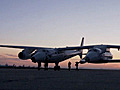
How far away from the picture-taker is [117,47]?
4697 centimetres

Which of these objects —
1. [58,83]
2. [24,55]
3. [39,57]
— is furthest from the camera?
[24,55]

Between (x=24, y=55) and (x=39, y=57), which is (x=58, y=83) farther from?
(x=24, y=55)

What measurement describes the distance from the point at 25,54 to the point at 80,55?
48.3 feet

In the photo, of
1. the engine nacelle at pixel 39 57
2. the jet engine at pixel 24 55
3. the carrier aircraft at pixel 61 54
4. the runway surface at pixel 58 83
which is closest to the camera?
the runway surface at pixel 58 83

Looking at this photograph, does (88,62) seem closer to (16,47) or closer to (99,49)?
(99,49)

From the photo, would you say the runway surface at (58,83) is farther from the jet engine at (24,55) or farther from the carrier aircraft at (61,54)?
the jet engine at (24,55)

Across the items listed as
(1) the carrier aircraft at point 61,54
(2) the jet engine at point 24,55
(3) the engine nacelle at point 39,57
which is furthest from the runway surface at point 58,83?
(2) the jet engine at point 24,55

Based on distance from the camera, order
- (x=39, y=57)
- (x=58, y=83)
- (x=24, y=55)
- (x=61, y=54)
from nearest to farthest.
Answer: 1. (x=58, y=83)
2. (x=39, y=57)
3. (x=24, y=55)
4. (x=61, y=54)

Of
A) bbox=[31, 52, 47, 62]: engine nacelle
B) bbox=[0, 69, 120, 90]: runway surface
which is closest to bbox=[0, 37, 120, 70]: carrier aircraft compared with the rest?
bbox=[31, 52, 47, 62]: engine nacelle

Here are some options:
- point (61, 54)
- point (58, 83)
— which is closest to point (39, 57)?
point (61, 54)

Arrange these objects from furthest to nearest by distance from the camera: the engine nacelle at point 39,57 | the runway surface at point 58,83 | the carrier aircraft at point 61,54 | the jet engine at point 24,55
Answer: the jet engine at point 24,55, the carrier aircraft at point 61,54, the engine nacelle at point 39,57, the runway surface at point 58,83

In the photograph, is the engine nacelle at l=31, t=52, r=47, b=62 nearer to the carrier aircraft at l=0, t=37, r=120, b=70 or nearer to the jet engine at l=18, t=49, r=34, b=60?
the carrier aircraft at l=0, t=37, r=120, b=70

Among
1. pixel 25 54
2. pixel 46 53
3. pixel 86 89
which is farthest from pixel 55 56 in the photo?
pixel 86 89

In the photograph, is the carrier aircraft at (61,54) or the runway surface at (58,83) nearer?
the runway surface at (58,83)
